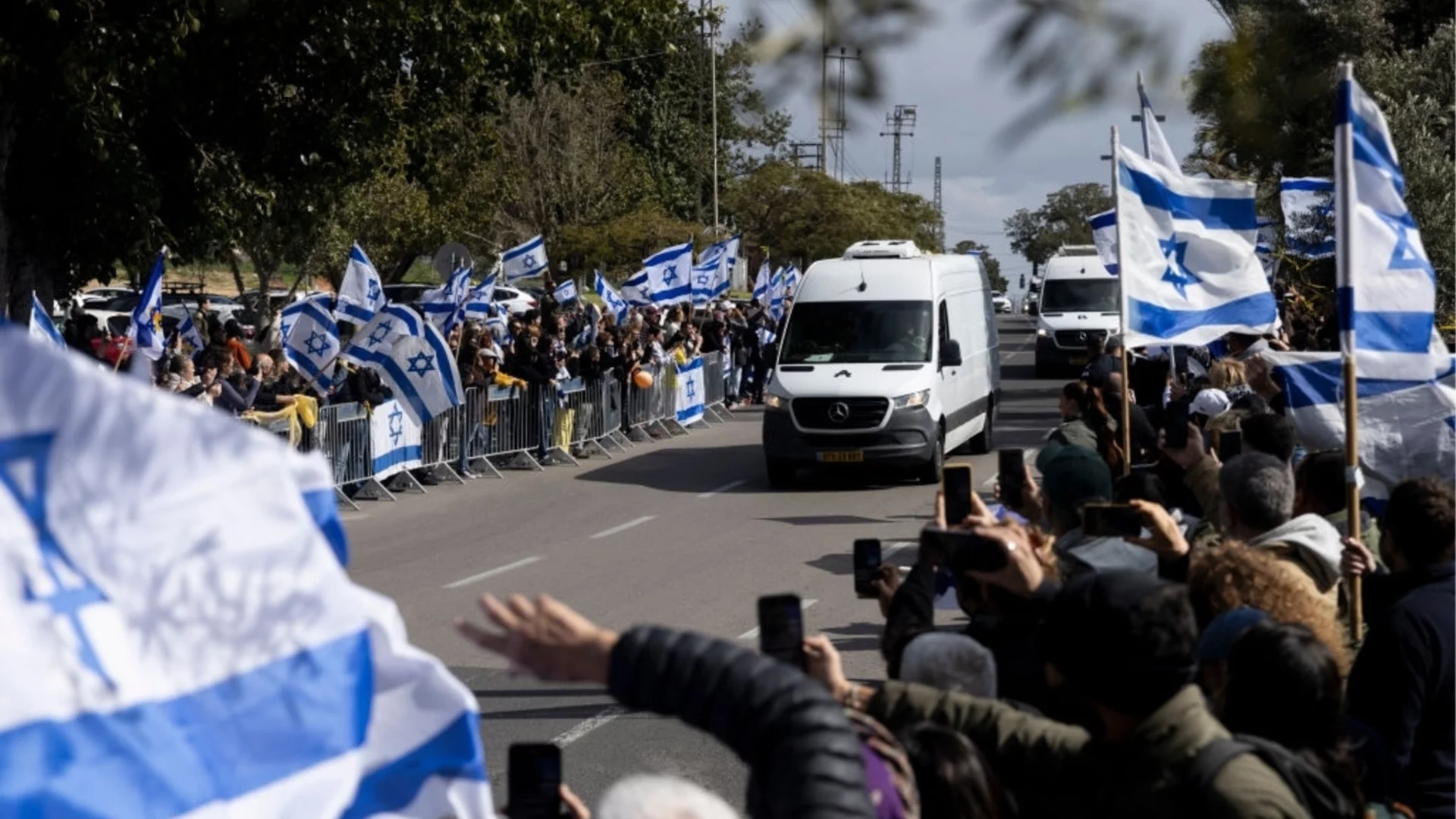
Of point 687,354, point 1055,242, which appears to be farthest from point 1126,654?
point 1055,242

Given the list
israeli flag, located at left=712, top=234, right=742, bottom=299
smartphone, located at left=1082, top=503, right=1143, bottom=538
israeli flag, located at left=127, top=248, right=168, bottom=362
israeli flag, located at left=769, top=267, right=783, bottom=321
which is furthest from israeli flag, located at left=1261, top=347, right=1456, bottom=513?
israeli flag, located at left=769, top=267, right=783, bottom=321

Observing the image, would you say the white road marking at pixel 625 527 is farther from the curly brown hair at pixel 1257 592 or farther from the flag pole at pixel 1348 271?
the curly brown hair at pixel 1257 592

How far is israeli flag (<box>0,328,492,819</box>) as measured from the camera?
98.6 inches

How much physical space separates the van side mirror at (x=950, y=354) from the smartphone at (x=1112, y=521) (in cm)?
1480

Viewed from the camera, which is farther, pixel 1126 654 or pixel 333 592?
pixel 1126 654

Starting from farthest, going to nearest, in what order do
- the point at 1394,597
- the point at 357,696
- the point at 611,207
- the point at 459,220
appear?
the point at 611,207, the point at 459,220, the point at 1394,597, the point at 357,696

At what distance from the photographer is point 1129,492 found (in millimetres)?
7383

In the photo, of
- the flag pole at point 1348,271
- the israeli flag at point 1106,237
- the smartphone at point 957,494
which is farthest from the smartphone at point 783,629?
the israeli flag at point 1106,237

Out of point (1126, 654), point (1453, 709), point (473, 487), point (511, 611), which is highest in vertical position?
point (511, 611)

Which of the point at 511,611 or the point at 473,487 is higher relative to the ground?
the point at 511,611

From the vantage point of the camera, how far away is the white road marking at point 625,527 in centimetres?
1609

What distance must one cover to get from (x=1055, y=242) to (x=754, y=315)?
58.6m

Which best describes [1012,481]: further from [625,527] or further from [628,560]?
[625,527]

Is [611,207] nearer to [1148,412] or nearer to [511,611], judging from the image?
[1148,412]
